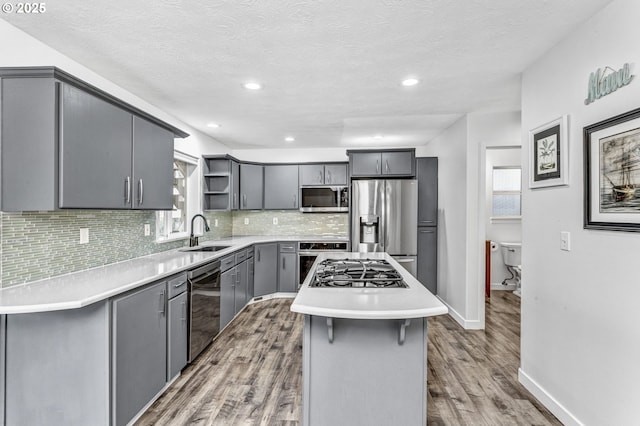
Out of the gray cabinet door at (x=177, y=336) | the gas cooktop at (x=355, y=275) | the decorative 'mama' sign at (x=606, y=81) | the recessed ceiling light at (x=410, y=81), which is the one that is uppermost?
the recessed ceiling light at (x=410, y=81)

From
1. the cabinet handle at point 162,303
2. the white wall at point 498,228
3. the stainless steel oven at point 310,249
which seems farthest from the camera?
the white wall at point 498,228

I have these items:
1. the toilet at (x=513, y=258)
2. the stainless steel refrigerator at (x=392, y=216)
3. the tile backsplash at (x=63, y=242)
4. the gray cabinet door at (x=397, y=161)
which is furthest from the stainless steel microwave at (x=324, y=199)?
the toilet at (x=513, y=258)

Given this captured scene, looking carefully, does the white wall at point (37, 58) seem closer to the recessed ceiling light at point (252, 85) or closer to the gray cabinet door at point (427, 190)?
the recessed ceiling light at point (252, 85)

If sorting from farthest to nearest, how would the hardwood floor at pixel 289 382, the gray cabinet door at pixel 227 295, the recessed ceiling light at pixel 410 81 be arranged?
the gray cabinet door at pixel 227 295, the recessed ceiling light at pixel 410 81, the hardwood floor at pixel 289 382

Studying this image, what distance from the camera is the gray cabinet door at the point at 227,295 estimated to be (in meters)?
3.44

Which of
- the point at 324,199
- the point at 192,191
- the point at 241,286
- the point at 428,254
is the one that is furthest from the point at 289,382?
the point at 324,199

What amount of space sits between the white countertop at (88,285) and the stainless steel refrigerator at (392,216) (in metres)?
2.36

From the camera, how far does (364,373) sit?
1635mm

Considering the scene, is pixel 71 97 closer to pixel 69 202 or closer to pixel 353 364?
pixel 69 202

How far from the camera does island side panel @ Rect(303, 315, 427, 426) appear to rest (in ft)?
5.32

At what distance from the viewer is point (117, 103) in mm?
2197

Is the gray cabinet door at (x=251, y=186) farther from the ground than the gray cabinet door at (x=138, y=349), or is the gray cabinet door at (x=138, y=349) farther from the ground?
the gray cabinet door at (x=251, y=186)

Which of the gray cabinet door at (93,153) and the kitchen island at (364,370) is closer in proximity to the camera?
the kitchen island at (364,370)

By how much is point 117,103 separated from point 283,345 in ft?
8.27
